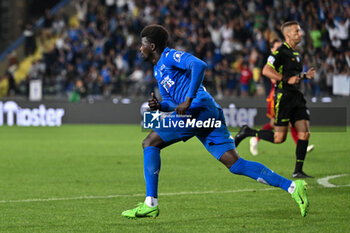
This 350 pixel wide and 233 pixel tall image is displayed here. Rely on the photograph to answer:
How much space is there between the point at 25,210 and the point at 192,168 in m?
4.51

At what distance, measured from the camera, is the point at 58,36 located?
3056 cm

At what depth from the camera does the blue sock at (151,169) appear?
258 inches

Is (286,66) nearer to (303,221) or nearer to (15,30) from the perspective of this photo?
(303,221)

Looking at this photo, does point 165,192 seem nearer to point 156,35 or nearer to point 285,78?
point 285,78

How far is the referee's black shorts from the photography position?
9.68 meters

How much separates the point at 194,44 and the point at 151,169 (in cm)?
1896

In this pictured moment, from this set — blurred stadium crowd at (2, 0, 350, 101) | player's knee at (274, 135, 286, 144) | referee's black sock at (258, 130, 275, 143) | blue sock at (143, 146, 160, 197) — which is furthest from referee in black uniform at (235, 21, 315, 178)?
blurred stadium crowd at (2, 0, 350, 101)

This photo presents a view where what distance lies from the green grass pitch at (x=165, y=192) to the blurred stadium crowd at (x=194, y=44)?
21.8ft

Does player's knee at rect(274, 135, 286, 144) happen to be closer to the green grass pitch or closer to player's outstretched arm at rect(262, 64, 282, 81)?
the green grass pitch

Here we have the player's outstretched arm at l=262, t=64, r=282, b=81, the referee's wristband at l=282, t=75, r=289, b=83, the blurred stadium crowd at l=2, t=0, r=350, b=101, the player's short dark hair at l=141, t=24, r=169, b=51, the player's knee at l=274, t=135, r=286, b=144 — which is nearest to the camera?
the player's short dark hair at l=141, t=24, r=169, b=51

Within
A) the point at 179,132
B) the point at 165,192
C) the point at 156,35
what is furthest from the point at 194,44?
the point at 179,132

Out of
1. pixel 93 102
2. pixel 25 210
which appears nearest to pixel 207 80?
pixel 93 102

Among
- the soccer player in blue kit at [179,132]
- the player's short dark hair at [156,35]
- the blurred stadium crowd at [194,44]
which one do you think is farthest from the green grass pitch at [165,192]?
the blurred stadium crowd at [194,44]

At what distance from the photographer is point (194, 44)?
25.2 m
